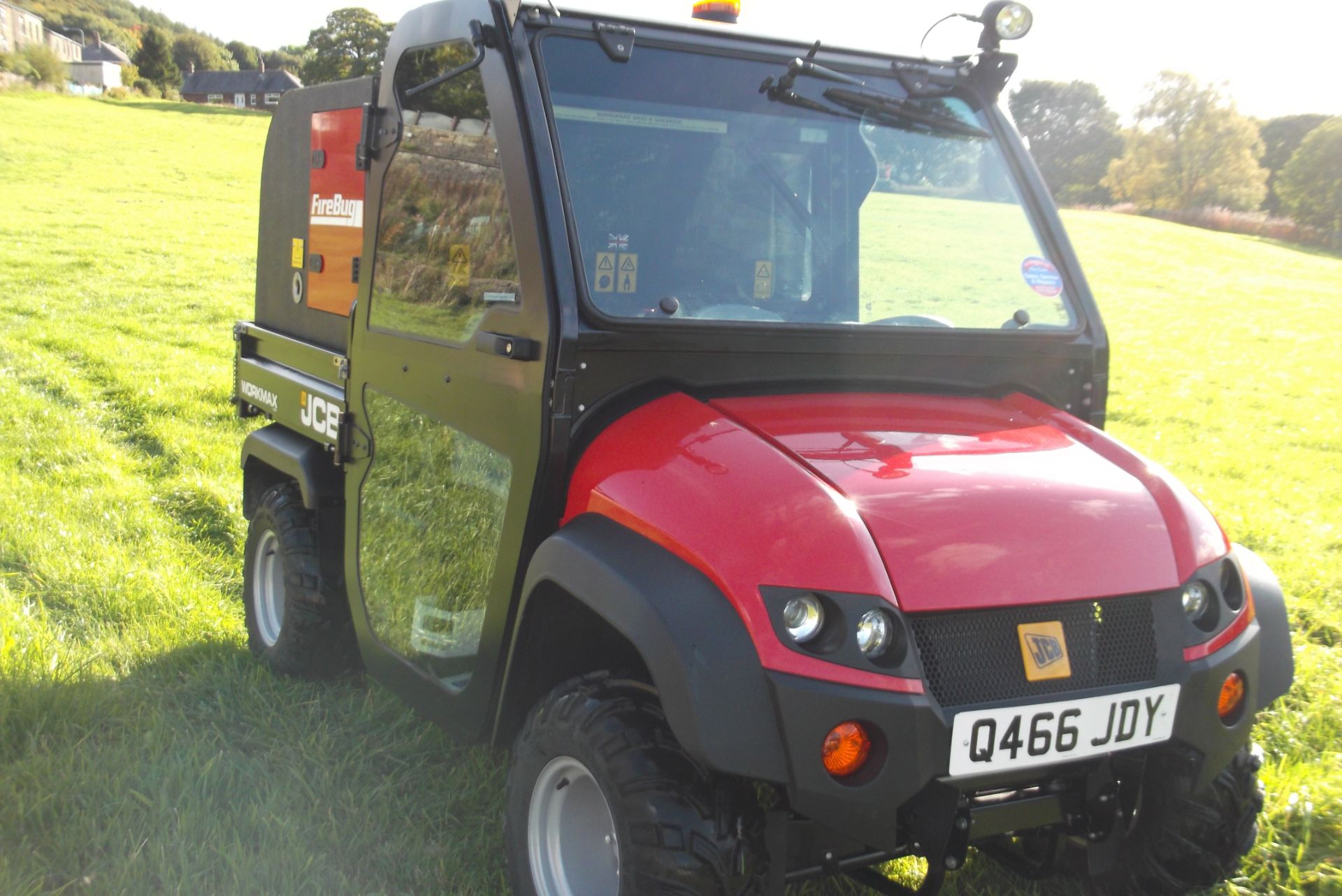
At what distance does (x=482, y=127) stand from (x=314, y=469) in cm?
159

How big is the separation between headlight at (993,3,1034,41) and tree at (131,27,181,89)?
105575 mm

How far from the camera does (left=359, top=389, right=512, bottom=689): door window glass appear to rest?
3.13 metres

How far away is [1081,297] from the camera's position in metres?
3.37

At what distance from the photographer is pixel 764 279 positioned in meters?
3.19

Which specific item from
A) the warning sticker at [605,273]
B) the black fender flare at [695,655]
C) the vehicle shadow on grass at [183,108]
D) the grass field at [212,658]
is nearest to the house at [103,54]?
the vehicle shadow on grass at [183,108]

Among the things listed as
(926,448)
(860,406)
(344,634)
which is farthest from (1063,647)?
(344,634)

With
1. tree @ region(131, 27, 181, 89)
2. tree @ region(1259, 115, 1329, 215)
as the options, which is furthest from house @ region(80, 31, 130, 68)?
tree @ region(1259, 115, 1329, 215)

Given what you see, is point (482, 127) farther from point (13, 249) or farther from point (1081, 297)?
point (13, 249)

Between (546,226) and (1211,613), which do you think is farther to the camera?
(546,226)

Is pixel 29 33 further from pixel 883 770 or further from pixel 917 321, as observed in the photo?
pixel 883 770

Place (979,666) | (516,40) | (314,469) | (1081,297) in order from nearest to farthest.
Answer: (979,666) < (516,40) < (1081,297) < (314,469)

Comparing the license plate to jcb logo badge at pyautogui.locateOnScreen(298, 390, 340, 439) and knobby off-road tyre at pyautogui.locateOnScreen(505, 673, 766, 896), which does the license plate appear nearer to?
knobby off-road tyre at pyautogui.locateOnScreen(505, 673, 766, 896)

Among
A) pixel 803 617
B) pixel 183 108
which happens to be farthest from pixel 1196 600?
pixel 183 108

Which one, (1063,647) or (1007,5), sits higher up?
→ (1007,5)
